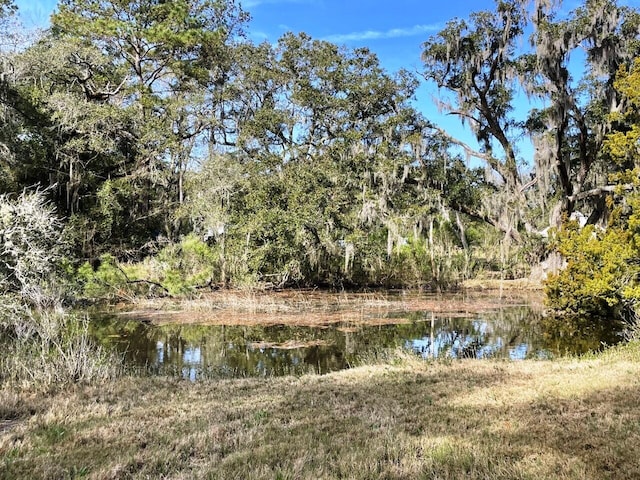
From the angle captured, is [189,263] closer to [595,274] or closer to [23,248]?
[23,248]

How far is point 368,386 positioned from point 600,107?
52.0ft

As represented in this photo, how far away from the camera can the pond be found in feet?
31.8

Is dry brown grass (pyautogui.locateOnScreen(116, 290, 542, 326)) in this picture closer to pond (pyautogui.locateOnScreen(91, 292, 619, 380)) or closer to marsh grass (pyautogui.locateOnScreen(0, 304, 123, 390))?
pond (pyautogui.locateOnScreen(91, 292, 619, 380))

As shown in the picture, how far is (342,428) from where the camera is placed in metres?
4.45

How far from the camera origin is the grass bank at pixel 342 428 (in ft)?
11.2

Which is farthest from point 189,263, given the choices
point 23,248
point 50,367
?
point 50,367

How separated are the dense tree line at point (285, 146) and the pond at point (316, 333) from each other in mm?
3042

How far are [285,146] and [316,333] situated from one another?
1286 centimetres

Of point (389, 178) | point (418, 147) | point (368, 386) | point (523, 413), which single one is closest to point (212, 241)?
point (389, 178)

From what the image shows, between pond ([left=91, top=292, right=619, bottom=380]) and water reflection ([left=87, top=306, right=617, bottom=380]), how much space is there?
0.07ft

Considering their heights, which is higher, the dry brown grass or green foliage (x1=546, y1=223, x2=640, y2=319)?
green foliage (x1=546, y1=223, x2=640, y2=319)

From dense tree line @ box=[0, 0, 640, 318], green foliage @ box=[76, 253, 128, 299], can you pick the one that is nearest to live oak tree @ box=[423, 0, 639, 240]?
dense tree line @ box=[0, 0, 640, 318]

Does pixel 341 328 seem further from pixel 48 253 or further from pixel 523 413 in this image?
pixel 523 413

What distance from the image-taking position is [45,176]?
2052 cm
